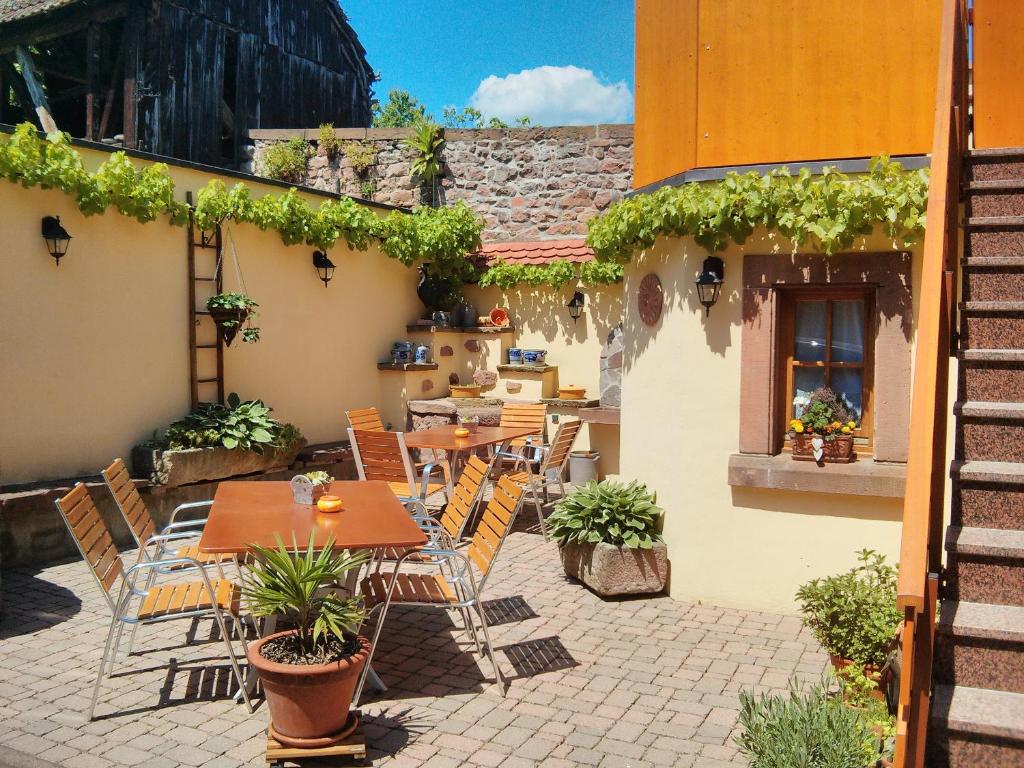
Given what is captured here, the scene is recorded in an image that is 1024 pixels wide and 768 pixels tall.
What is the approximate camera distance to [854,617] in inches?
170

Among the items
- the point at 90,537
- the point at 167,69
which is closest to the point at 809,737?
the point at 90,537

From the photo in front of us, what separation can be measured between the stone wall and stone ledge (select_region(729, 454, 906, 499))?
6910 mm

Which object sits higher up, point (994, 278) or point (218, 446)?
point (994, 278)

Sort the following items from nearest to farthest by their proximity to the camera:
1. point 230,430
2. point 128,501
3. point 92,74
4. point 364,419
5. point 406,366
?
point 128,501
point 230,430
point 364,419
point 406,366
point 92,74

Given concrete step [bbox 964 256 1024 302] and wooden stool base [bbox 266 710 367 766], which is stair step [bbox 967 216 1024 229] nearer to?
concrete step [bbox 964 256 1024 302]

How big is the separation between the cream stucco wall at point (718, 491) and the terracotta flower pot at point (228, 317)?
13.2ft

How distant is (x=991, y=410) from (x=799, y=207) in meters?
2.34

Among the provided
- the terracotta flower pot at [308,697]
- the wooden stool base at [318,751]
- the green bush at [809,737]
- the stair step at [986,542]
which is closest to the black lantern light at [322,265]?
the terracotta flower pot at [308,697]

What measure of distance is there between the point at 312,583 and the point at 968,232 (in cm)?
321

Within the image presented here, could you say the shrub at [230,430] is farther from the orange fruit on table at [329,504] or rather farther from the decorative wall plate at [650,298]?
the decorative wall plate at [650,298]

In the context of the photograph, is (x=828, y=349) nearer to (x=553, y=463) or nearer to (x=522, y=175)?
(x=553, y=463)

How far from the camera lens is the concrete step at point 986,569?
10.0 feet

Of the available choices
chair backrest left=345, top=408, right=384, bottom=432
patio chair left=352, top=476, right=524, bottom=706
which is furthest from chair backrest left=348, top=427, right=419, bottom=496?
Result: patio chair left=352, top=476, right=524, bottom=706

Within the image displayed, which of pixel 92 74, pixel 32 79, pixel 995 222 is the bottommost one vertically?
pixel 995 222
